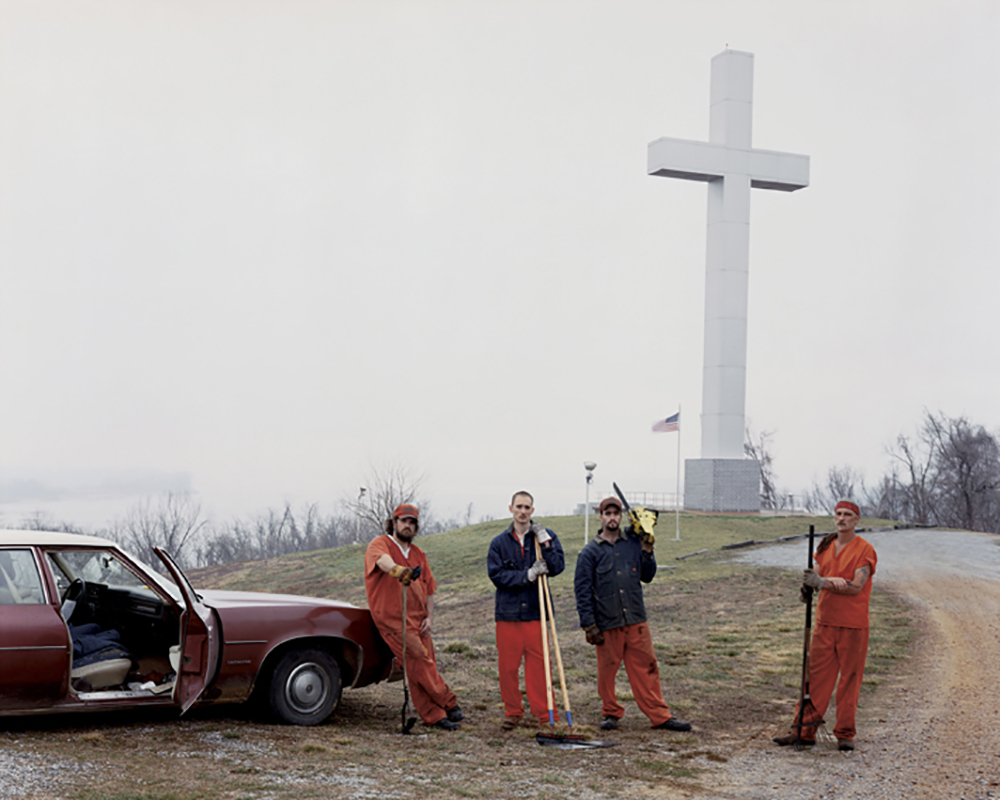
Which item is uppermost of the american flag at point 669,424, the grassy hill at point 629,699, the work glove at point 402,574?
the american flag at point 669,424

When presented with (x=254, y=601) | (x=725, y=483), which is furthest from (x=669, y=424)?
(x=254, y=601)

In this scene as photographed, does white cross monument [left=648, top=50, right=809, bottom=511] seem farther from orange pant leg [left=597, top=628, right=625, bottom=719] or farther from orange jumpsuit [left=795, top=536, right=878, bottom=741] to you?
orange jumpsuit [left=795, top=536, right=878, bottom=741]

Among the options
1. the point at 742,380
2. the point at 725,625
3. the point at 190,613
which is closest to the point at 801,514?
the point at 742,380

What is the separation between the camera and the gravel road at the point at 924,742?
7.12 m

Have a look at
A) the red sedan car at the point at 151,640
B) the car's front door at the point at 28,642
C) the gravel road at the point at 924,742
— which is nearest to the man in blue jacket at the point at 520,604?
the red sedan car at the point at 151,640

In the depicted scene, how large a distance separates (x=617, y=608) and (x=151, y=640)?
3.70m

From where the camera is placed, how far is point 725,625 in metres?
16.6

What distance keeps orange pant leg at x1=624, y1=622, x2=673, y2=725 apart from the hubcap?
2.44m

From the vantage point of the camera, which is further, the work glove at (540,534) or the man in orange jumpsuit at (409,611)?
the work glove at (540,534)

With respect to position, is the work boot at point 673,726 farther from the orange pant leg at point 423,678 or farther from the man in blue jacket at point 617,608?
the orange pant leg at point 423,678

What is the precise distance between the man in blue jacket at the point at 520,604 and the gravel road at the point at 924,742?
1.70 metres

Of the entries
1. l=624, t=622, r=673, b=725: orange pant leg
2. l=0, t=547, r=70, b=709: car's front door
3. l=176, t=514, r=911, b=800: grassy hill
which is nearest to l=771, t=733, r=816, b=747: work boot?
l=176, t=514, r=911, b=800: grassy hill

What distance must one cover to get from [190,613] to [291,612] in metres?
0.78

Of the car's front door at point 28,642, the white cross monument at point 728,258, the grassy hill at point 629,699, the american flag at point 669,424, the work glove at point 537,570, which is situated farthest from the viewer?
the white cross monument at point 728,258
